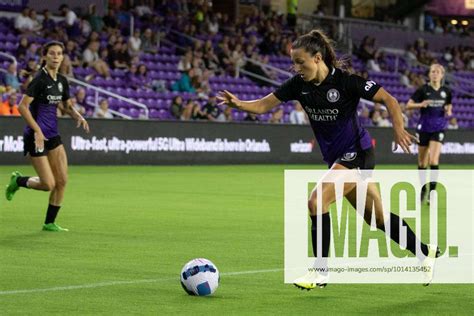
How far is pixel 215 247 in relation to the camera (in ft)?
39.4

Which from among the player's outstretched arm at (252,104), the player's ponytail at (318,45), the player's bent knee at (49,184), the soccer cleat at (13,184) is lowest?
the soccer cleat at (13,184)

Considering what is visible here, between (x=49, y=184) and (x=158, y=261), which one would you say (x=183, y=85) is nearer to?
(x=49, y=184)

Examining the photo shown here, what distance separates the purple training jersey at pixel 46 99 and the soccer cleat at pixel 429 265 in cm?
554

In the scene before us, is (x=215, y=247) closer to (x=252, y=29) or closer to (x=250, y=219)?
(x=250, y=219)

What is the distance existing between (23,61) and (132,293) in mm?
21370

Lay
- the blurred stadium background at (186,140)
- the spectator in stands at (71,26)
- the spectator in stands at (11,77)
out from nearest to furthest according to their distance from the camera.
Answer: the blurred stadium background at (186,140) < the spectator in stands at (11,77) < the spectator in stands at (71,26)

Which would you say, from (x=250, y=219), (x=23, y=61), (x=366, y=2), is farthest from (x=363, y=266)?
(x=366, y=2)

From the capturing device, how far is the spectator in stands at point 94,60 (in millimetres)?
30906

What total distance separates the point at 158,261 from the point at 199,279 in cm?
218

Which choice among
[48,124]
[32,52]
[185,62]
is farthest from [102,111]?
[48,124]

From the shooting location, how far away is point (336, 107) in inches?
361

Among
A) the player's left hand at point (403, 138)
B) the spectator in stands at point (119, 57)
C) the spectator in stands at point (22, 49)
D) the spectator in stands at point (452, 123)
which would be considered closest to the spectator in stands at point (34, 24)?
the spectator in stands at point (22, 49)

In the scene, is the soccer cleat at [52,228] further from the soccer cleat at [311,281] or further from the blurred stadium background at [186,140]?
the soccer cleat at [311,281]

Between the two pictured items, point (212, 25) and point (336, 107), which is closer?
point (336, 107)
